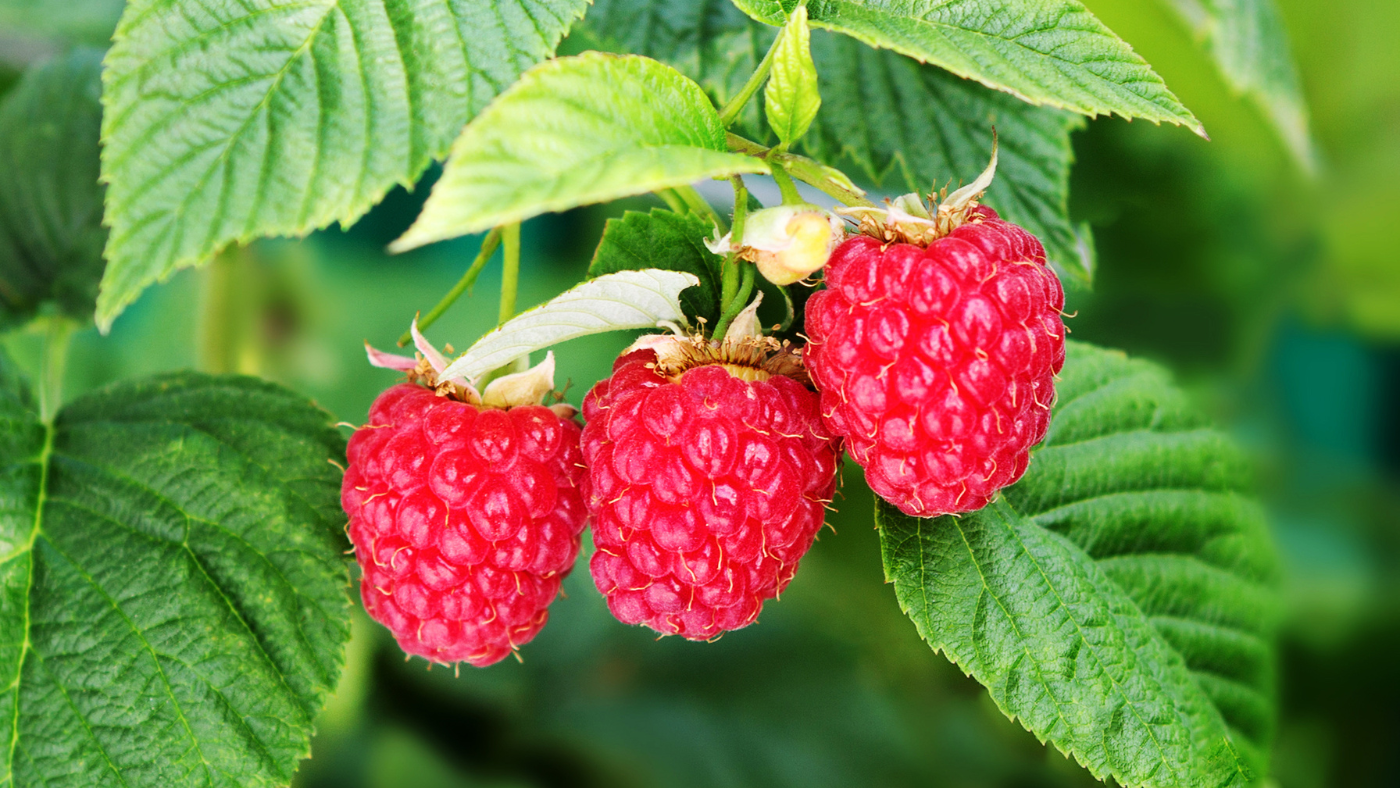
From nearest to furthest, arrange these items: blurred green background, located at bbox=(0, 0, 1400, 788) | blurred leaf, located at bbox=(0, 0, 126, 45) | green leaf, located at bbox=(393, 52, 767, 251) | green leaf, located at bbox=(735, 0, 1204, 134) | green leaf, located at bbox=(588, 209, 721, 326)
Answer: green leaf, located at bbox=(393, 52, 767, 251)
green leaf, located at bbox=(735, 0, 1204, 134)
green leaf, located at bbox=(588, 209, 721, 326)
blurred leaf, located at bbox=(0, 0, 126, 45)
blurred green background, located at bbox=(0, 0, 1400, 788)

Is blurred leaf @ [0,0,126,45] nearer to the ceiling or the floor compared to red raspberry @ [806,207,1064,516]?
nearer to the floor

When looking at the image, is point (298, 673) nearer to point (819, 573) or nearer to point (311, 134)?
point (311, 134)

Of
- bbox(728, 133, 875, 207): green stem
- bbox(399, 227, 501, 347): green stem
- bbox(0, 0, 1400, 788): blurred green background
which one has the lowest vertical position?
bbox(0, 0, 1400, 788): blurred green background

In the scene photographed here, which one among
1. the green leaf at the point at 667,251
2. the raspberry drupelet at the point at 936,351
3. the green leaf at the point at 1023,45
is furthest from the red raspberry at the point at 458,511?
the green leaf at the point at 1023,45

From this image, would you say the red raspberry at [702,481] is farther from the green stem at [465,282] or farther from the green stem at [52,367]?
the green stem at [52,367]

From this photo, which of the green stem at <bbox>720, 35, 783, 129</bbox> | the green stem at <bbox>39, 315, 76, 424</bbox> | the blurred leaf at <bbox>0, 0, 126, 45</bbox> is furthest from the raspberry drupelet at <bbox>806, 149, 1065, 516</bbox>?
the blurred leaf at <bbox>0, 0, 126, 45</bbox>

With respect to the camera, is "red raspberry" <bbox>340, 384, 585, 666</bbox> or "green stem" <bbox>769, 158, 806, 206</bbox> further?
"red raspberry" <bbox>340, 384, 585, 666</bbox>

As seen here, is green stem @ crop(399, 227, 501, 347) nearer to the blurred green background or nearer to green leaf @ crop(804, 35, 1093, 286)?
green leaf @ crop(804, 35, 1093, 286)

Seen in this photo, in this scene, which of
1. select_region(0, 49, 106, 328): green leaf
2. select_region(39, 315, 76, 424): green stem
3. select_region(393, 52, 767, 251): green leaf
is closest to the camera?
select_region(393, 52, 767, 251): green leaf
